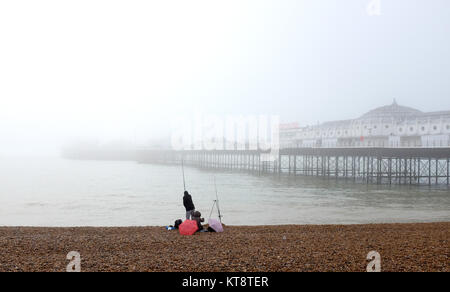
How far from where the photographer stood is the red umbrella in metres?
9.16

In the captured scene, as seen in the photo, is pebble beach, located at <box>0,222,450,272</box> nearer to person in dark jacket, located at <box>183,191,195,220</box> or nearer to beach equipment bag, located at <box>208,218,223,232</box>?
beach equipment bag, located at <box>208,218,223,232</box>

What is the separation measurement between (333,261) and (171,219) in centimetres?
1167

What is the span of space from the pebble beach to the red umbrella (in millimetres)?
169

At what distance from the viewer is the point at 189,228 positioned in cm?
919

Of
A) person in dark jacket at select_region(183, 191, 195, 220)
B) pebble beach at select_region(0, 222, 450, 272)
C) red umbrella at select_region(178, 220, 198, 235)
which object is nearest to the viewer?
pebble beach at select_region(0, 222, 450, 272)

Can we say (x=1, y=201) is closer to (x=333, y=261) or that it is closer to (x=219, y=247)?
(x=219, y=247)

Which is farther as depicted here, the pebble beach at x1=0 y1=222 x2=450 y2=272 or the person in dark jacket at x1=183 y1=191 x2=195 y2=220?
the person in dark jacket at x1=183 y1=191 x2=195 y2=220

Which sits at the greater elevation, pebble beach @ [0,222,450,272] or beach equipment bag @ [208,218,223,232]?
pebble beach @ [0,222,450,272]

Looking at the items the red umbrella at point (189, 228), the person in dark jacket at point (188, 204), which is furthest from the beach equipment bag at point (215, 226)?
the person in dark jacket at point (188, 204)

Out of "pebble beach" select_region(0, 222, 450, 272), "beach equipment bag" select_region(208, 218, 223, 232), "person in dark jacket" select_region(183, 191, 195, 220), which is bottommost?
"beach equipment bag" select_region(208, 218, 223, 232)

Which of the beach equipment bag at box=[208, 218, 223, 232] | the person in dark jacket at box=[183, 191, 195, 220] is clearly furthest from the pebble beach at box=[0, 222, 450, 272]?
the person in dark jacket at box=[183, 191, 195, 220]

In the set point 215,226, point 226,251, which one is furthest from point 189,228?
point 226,251

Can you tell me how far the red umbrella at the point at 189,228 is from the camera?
30.0 ft
